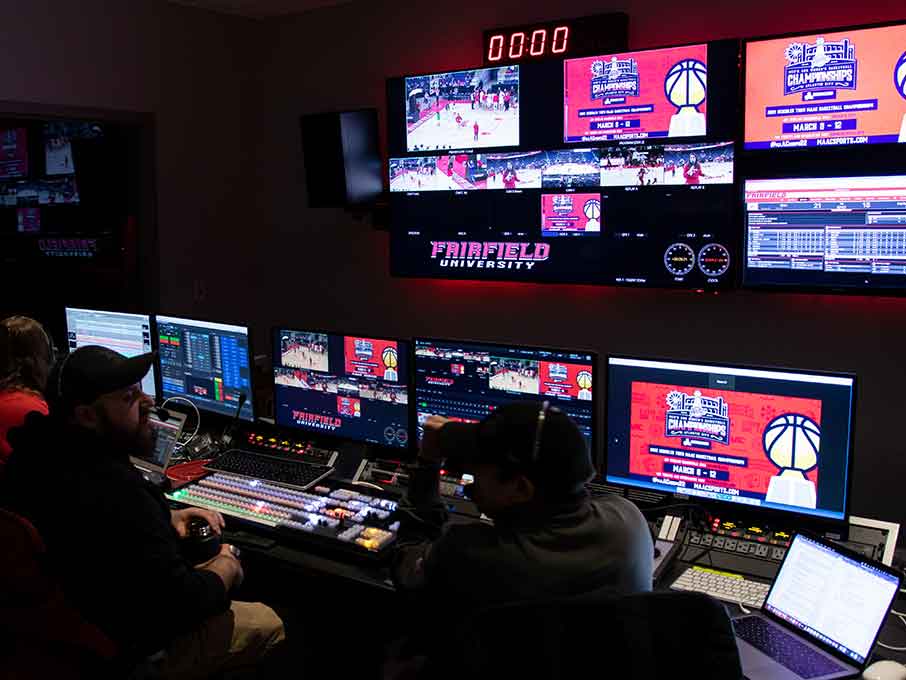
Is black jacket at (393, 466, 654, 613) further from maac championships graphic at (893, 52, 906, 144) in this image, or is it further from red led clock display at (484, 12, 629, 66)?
red led clock display at (484, 12, 629, 66)

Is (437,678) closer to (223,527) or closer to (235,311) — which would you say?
(223,527)

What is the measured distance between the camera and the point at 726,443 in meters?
2.27

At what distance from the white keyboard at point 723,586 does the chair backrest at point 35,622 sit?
1.38m

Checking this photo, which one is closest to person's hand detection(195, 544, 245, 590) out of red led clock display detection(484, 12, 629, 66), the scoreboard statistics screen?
the scoreboard statistics screen

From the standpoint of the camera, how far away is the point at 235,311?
5.44 metres

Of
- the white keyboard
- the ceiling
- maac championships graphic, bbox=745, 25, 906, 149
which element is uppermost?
the ceiling

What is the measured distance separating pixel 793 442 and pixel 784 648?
538mm

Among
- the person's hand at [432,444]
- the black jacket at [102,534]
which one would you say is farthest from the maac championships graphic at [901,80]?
the black jacket at [102,534]

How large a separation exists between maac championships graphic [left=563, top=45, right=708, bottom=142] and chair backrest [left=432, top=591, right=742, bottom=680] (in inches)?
112

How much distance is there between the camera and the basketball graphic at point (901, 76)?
331cm

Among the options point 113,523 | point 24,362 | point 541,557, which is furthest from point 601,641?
point 24,362

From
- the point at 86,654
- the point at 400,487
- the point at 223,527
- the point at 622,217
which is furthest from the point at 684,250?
the point at 86,654

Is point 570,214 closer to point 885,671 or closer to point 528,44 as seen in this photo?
point 528,44

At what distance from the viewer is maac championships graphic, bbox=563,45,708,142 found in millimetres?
3754
